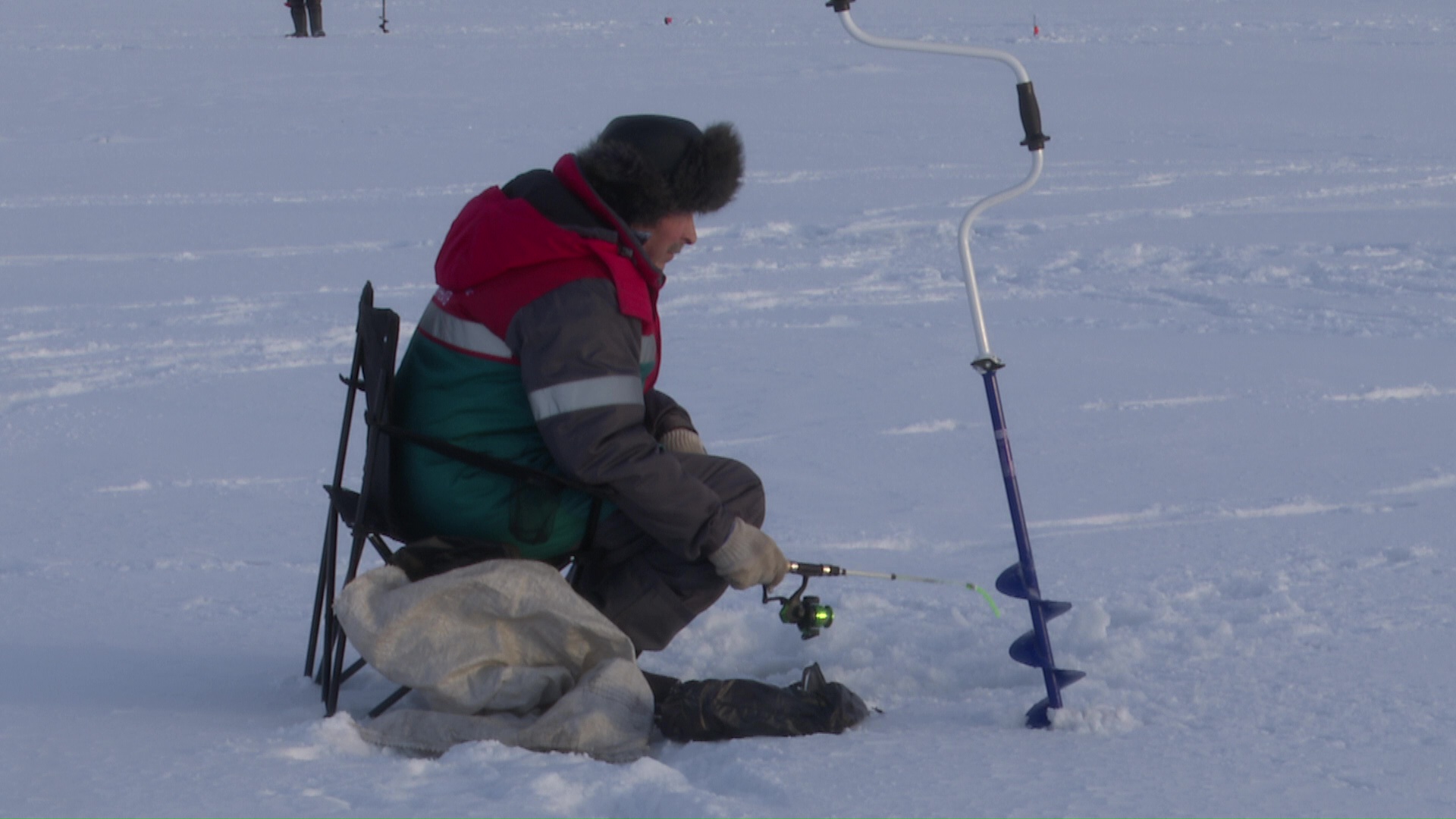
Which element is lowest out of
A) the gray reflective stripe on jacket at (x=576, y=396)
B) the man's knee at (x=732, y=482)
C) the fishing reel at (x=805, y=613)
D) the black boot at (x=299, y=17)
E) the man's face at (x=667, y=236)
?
the fishing reel at (x=805, y=613)

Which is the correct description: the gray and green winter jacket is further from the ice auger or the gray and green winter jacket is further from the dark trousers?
the ice auger

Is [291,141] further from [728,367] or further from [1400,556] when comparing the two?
[1400,556]

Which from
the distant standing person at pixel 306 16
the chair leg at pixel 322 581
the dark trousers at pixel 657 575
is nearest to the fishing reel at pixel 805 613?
the dark trousers at pixel 657 575

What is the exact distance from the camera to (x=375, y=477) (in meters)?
2.56

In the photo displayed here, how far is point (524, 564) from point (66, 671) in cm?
97

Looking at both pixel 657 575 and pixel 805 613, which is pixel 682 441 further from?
pixel 805 613

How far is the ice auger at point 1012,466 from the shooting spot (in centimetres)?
248

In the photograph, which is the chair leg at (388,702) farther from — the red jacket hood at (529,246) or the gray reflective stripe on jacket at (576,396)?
the red jacket hood at (529,246)

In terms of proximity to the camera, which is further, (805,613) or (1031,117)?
(805,613)

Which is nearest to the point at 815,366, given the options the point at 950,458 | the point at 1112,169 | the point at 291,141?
the point at 950,458

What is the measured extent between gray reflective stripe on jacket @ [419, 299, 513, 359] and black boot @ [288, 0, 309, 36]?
840 inches

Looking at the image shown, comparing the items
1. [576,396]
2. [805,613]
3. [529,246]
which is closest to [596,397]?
[576,396]

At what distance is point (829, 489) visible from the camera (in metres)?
4.14

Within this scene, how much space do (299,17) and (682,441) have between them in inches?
842
